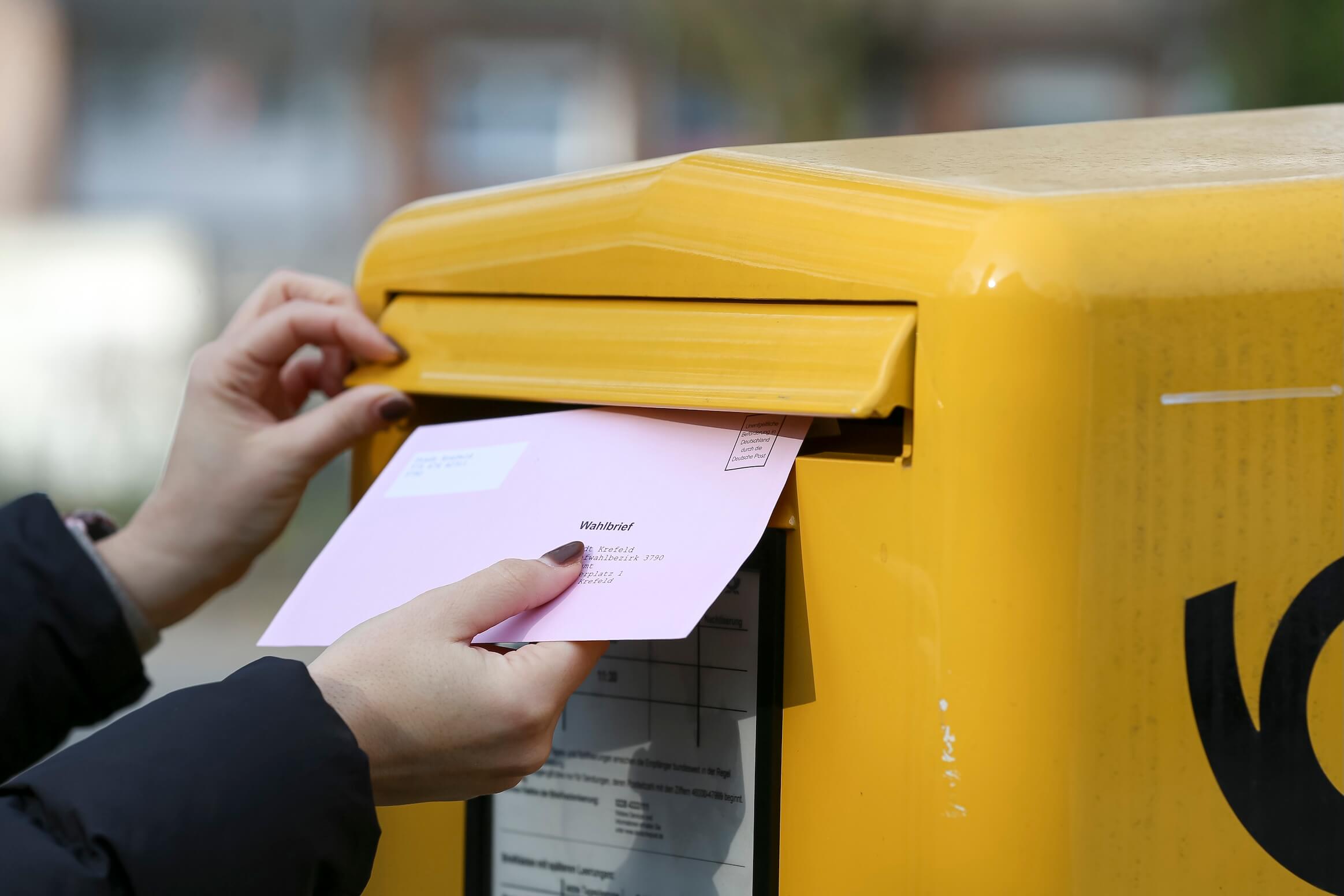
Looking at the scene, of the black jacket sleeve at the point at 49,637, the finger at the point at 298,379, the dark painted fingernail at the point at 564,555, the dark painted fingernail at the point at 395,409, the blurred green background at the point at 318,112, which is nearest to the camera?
the dark painted fingernail at the point at 564,555

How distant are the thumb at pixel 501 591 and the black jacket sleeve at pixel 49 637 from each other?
2.21ft

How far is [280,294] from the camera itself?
1.37 metres

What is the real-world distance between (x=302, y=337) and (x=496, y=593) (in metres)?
0.59

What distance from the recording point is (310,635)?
2.96 feet

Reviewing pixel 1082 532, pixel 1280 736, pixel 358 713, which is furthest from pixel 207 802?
pixel 1280 736

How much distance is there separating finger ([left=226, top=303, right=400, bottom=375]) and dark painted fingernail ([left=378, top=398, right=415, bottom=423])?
5 centimetres

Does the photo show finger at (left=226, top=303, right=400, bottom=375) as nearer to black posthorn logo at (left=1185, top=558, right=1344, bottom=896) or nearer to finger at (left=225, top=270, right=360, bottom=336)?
finger at (left=225, top=270, right=360, bottom=336)

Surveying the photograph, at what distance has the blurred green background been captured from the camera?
5930mm

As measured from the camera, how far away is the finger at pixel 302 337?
1.13m

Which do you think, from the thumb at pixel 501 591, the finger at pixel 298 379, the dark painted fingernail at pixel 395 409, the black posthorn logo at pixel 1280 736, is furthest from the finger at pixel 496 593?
the finger at pixel 298 379

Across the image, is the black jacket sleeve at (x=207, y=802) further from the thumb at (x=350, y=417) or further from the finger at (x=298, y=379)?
the finger at (x=298, y=379)

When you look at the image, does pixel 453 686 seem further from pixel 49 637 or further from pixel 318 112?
pixel 318 112

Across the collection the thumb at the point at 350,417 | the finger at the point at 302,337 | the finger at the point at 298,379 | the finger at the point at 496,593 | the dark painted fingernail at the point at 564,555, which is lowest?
the finger at the point at 496,593

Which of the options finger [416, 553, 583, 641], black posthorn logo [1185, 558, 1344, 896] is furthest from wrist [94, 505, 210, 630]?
black posthorn logo [1185, 558, 1344, 896]
